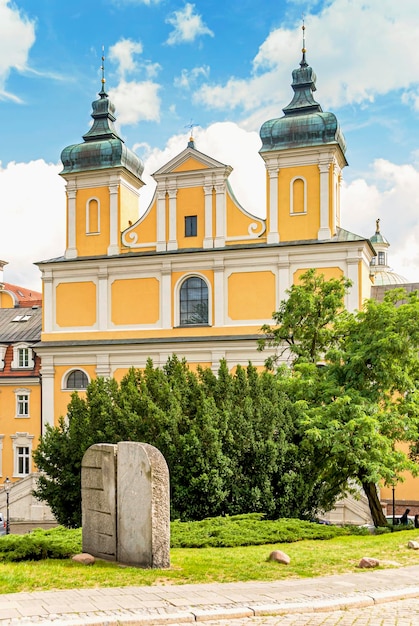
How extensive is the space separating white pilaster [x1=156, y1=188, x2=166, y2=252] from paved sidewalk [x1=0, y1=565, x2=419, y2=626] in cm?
2965

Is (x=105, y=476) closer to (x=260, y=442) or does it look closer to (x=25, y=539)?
(x=25, y=539)

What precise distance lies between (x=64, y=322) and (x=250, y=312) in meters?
9.92

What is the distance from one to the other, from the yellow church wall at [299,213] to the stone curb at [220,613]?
27969 mm

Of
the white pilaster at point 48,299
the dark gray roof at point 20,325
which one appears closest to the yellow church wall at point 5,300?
the dark gray roof at point 20,325

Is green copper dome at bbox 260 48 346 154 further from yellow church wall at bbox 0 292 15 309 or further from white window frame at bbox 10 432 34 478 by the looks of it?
yellow church wall at bbox 0 292 15 309

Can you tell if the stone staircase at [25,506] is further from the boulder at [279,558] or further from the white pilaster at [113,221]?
the boulder at [279,558]

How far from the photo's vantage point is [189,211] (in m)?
38.5

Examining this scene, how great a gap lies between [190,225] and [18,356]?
13.6m

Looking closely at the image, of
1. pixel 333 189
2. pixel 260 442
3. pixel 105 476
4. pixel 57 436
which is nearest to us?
pixel 105 476

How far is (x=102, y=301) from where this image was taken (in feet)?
129

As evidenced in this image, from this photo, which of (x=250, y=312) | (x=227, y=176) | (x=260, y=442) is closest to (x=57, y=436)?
(x=260, y=442)

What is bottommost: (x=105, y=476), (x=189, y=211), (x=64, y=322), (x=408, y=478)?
(x=408, y=478)

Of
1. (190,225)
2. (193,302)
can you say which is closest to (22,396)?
(193,302)

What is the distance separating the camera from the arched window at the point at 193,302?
3806 cm
